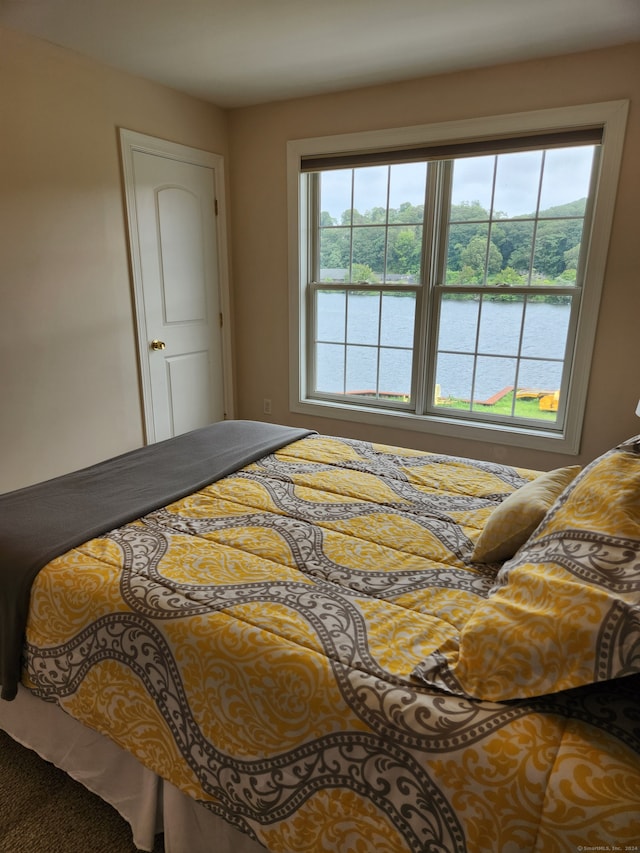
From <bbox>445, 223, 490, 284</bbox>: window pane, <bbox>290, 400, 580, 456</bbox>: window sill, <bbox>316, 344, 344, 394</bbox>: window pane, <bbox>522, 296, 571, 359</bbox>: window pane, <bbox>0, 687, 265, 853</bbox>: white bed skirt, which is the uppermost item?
<bbox>445, 223, 490, 284</bbox>: window pane

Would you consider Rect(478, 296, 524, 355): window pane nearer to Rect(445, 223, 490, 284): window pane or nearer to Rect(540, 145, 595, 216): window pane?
Rect(445, 223, 490, 284): window pane

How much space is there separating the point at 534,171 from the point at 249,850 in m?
3.23

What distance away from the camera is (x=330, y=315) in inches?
146

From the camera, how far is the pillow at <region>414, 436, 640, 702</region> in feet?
2.74

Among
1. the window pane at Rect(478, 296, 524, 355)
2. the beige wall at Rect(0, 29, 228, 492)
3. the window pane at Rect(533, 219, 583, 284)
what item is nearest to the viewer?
the beige wall at Rect(0, 29, 228, 492)

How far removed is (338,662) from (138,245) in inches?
113

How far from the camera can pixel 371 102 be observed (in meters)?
3.13

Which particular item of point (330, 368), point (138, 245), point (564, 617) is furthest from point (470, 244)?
point (564, 617)

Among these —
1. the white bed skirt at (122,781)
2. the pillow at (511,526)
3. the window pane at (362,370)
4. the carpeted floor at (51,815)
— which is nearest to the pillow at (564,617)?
the pillow at (511,526)

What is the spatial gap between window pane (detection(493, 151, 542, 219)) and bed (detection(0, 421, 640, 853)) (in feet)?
6.35

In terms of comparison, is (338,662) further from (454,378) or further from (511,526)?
(454,378)

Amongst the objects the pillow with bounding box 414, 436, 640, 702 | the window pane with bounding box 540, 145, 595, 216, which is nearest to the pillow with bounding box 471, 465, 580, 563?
the pillow with bounding box 414, 436, 640, 702

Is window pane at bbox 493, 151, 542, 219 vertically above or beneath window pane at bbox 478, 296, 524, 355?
above

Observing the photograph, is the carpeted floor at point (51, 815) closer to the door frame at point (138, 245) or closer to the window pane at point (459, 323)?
the door frame at point (138, 245)
